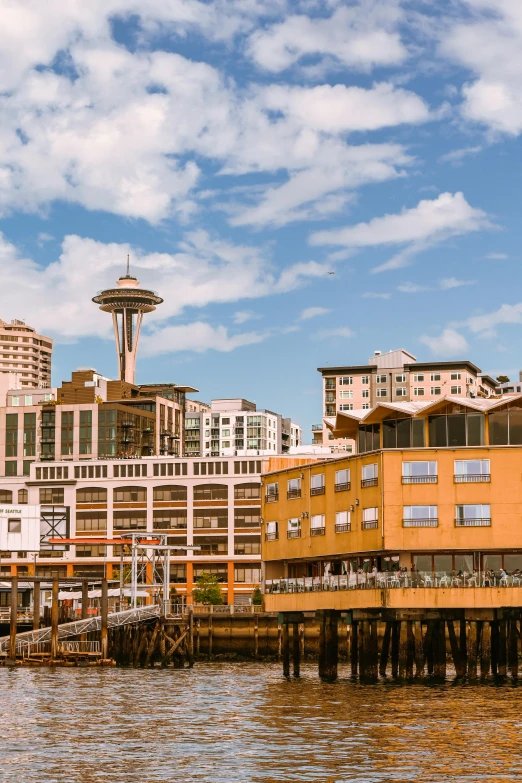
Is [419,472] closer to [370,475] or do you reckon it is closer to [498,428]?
[370,475]

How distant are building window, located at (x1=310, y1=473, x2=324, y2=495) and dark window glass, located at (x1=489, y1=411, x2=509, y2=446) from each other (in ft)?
41.4

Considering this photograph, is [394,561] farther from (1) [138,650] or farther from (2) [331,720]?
(1) [138,650]

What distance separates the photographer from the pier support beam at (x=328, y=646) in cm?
7538

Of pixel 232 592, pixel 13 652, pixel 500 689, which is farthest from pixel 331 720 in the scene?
pixel 232 592

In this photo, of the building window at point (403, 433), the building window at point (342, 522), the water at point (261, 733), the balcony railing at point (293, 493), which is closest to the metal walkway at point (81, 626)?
the balcony railing at point (293, 493)

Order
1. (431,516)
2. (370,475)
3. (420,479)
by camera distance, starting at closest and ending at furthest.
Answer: (431,516), (420,479), (370,475)

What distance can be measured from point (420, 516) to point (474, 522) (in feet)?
9.89

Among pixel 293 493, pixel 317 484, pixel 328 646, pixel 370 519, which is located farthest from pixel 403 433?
pixel 328 646

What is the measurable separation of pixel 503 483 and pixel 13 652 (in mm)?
39183

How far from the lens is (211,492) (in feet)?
645

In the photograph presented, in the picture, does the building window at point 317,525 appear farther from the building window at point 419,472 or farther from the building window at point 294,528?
the building window at point 419,472

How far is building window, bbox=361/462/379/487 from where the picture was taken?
246 feet

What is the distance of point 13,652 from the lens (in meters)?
92.1

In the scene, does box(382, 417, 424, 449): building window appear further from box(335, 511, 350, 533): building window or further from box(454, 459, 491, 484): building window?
box(335, 511, 350, 533): building window
